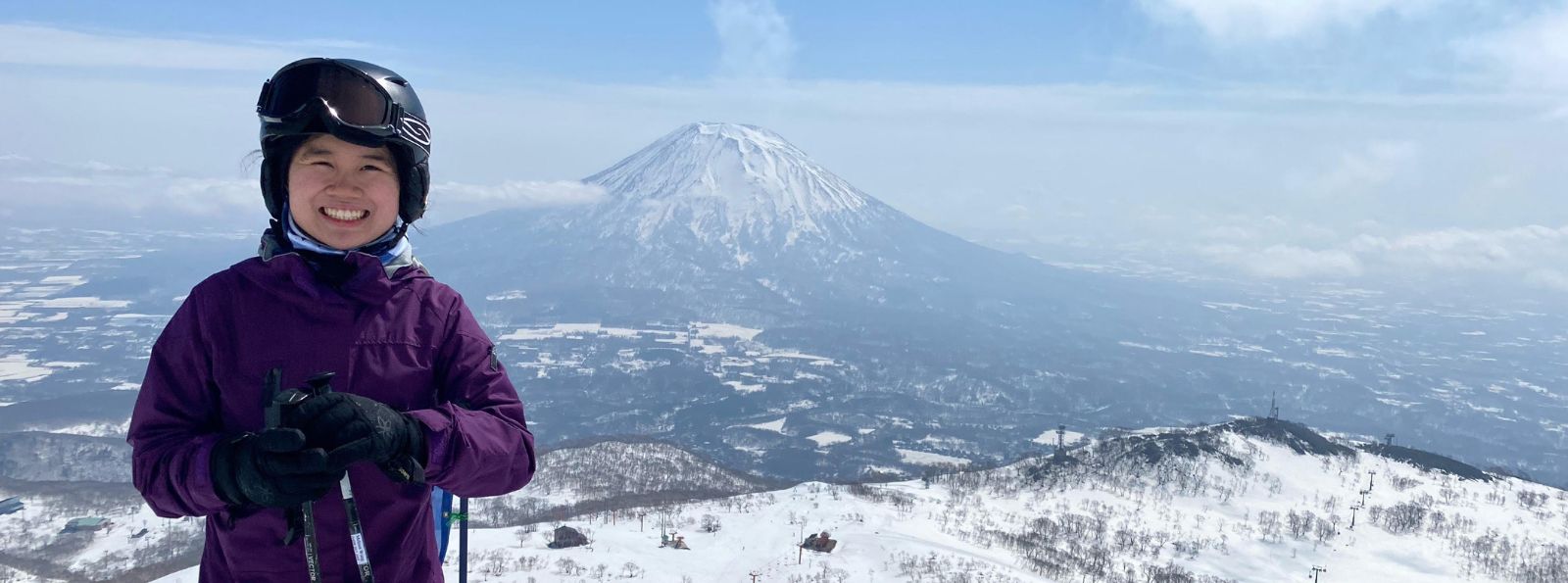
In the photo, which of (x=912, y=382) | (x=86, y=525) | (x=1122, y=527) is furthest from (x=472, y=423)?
(x=912, y=382)

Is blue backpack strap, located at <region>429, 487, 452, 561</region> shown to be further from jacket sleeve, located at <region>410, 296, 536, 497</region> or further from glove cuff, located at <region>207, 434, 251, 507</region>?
glove cuff, located at <region>207, 434, 251, 507</region>

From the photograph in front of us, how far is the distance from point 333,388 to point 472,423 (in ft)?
1.44

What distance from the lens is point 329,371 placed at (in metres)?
2.20

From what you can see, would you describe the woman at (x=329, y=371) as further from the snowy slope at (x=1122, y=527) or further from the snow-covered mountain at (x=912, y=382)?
the snow-covered mountain at (x=912, y=382)

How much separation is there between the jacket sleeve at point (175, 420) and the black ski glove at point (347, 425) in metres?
0.31

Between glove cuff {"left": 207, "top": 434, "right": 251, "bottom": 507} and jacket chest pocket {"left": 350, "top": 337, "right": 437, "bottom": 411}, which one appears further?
jacket chest pocket {"left": 350, "top": 337, "right": 437, "bottom": 411}

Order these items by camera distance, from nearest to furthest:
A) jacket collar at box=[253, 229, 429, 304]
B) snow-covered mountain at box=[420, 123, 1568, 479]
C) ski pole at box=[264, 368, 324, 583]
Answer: ski pole at box=[264, 368, 324, 583], jacket collar at box=[253, 229, 429, 304], snow-covered mountain at box=[420, 123, 1568, 479]

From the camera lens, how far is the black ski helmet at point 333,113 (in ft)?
7.77

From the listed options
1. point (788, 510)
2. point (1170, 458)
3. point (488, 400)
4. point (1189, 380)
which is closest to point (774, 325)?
point (1189, 380)

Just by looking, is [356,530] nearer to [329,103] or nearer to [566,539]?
[329,103]

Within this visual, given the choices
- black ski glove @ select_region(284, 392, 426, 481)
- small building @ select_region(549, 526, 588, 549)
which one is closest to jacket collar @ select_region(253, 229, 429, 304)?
black ski glove @ select_region(284, 392, 426, 481)

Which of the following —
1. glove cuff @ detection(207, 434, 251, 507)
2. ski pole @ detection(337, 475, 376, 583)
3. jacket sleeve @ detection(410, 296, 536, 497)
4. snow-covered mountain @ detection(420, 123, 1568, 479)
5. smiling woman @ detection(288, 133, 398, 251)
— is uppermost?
smiling woman @ detection(288, 133, 398, 251)

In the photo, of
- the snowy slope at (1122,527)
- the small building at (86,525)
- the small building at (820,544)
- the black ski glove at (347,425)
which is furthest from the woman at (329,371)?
the small building at (86,525)

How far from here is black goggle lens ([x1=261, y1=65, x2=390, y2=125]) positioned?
7.85 feet
